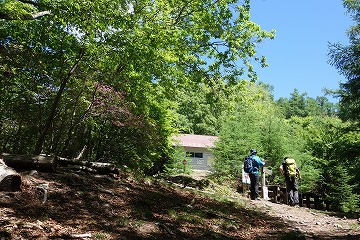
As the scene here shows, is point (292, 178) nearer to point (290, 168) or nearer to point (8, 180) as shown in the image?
point (290, 168)

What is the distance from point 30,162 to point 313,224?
7419mm

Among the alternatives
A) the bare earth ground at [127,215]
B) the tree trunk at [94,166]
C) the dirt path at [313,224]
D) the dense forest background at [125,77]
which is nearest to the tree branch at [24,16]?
the dense forest background at [125,77]

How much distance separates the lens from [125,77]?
11531mm

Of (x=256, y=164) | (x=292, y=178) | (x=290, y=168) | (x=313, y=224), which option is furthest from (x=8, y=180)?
(x=292, y=178)

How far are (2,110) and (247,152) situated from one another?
574 inches

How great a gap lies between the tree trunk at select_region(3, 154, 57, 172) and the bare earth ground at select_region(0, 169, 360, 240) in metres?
0.25

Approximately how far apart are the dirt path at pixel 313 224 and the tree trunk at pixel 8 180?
6.06 m

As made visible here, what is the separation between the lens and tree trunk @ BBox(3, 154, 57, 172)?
7613 millimetres

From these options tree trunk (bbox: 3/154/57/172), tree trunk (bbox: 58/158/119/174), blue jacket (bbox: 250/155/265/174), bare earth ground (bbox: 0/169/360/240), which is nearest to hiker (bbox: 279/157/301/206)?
blue jacket (bbox: 250/155/265/174)

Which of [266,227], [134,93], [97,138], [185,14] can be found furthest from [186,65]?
[266,227]

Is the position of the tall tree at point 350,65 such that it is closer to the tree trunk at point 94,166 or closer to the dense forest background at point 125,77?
the dense forest background at point 125,77

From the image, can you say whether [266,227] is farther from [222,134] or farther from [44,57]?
[222,134]

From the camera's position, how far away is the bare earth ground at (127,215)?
208 inches

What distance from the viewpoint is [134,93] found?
1229cm
